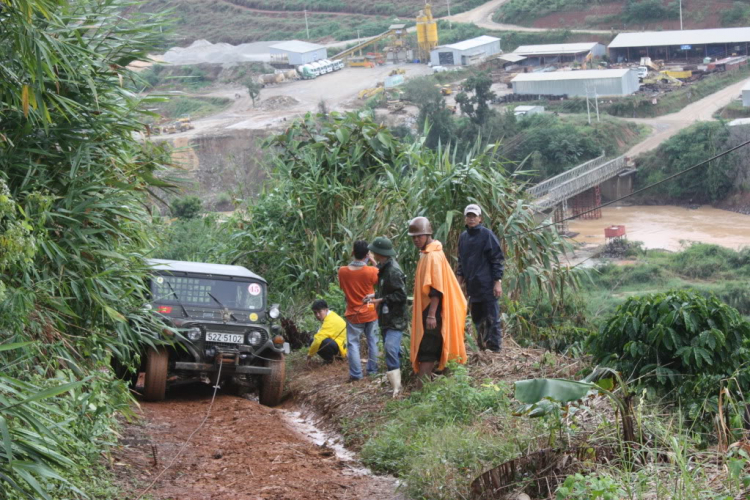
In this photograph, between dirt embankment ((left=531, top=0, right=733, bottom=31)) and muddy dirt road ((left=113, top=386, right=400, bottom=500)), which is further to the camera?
dirt embankment ((left=531, top=0, right=733, bottom=31))

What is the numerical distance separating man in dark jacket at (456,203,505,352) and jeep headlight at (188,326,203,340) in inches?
105

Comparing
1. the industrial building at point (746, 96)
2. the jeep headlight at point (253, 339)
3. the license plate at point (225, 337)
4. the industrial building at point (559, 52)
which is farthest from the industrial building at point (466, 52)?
the license plate at point (225, 337)

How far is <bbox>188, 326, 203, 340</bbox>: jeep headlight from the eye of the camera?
29.6ft

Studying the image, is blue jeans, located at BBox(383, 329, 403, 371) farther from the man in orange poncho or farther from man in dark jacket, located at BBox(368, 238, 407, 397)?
the man in orange poncho

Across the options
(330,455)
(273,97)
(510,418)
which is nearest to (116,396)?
(330,455)

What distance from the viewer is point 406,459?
247 inches

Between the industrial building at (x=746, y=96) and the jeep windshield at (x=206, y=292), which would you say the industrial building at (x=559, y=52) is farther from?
the jeep windshield at (x=206, y=292)

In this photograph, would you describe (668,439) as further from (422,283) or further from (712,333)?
(422,283)

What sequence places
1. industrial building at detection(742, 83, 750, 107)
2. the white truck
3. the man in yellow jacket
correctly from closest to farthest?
the man in yellow jacket
industrial building at detection(742, 83, 750, 107)
the white truck

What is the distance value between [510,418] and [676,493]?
6.99ft

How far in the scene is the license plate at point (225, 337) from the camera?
913 cm

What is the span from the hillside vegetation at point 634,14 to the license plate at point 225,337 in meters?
84.0

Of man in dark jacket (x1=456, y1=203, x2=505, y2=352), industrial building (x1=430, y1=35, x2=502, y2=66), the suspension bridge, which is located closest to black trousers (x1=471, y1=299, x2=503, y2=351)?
man in dark jacket (x1=456, y1=203, x2=505, y2=352)

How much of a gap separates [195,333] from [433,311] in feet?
9.08
